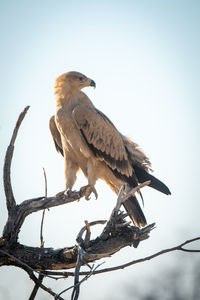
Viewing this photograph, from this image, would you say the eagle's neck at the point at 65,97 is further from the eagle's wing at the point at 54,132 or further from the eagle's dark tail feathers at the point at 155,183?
the eagle's dark tail feathers at the point at 155,183

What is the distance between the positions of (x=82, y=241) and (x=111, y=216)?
18.7 inches

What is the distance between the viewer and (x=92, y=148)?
7.41 m

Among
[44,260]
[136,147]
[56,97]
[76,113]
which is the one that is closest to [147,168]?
[136,147]

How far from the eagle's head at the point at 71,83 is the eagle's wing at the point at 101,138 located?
0.39 meters

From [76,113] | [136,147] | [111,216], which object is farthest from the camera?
[136,147]

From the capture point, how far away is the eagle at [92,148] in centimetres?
727

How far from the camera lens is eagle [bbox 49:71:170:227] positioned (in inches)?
286

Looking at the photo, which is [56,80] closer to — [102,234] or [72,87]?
[72,87]

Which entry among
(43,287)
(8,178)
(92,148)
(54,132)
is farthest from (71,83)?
(43,287)

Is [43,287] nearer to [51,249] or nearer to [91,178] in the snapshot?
[51,249]

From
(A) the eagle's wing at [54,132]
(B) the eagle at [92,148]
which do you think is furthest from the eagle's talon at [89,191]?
(A) the eagle's wing at [54,132]

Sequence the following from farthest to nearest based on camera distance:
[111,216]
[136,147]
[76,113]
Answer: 1. [136,147]
2. [76,113]
3. [111,216]

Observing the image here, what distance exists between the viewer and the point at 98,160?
746 centimetres

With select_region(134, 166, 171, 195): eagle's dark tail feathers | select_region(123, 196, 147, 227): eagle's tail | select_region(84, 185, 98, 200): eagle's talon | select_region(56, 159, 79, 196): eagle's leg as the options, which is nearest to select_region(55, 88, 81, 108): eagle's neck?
select_region(56, 159, 79, 196): eagle's leg
